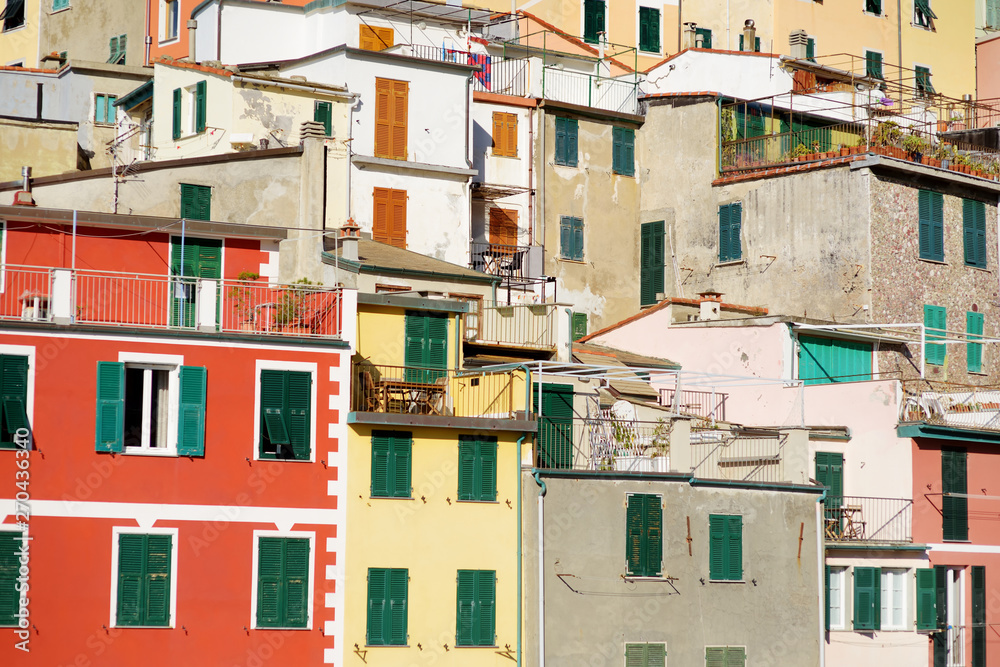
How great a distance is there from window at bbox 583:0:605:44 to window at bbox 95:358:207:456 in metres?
→ 31.6

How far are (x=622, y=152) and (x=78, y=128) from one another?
1655 centimetres

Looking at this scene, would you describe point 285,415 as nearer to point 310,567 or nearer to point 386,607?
point 310,567

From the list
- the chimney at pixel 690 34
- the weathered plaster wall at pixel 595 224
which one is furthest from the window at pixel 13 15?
the chimney at pixel 690 34

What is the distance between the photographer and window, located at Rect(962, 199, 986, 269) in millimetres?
47312

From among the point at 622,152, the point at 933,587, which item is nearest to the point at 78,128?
the point at 622,152

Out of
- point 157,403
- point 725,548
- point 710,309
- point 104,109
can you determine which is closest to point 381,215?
point 710,309

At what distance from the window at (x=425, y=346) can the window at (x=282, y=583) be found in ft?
16.2

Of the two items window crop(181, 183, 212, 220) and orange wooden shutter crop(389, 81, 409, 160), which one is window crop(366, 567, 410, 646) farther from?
orange wooden shutter crop(389, 81, 409, 160)

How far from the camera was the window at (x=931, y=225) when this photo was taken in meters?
45.9

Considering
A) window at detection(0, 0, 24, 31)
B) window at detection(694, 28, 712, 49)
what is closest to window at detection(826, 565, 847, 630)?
window at detection(694, 28, 712, 49)

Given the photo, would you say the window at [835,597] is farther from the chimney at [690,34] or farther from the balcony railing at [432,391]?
the chimney at [690,34]

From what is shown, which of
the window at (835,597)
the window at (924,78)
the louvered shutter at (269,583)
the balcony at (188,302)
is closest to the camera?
the louvered shutter at (269,583)

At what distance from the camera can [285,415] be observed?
98.8 feet

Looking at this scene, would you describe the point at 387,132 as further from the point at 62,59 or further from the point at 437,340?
the point at 62,59
